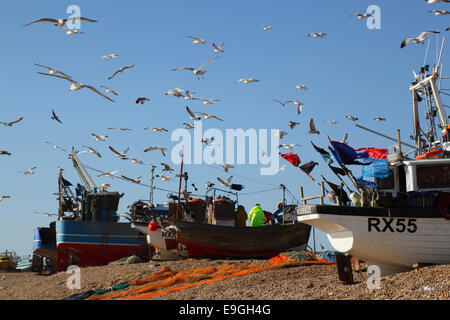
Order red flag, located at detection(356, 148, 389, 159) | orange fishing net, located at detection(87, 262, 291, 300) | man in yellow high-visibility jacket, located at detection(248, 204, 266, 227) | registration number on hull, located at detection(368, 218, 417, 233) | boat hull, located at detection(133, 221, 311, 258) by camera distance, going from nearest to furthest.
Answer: registration number on hull, located at detection(368, 218, 417, 233)
orange fishing net, located at detection(87, 262, 291, 300)
red flag, located at detection(356, 148, 389, 159)
boat hull, located at detection(133, 221, 311, 258)
man in yellow high-visibility jacket, located at detection(248, 204, 266, 227)

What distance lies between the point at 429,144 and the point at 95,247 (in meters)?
18.9

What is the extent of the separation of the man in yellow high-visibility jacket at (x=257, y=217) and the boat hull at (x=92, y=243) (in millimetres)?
7204

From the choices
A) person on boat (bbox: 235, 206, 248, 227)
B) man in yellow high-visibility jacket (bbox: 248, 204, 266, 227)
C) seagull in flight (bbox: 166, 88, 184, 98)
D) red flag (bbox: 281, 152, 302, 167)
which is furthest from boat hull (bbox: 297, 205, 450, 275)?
person on boat (bbox: 235, 206, 248, 227)

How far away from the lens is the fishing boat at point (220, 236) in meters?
28.3

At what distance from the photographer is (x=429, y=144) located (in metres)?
21.6

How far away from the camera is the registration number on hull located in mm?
16656

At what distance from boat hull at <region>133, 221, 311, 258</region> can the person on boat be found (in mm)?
1701

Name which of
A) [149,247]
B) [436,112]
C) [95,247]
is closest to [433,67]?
[436,112]

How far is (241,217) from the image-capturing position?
30.6 metres

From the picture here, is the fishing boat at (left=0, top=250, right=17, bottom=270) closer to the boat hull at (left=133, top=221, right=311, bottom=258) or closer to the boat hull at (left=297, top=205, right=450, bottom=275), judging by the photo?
the boat hull at (left=133, top=221, right=311, bottom=258)

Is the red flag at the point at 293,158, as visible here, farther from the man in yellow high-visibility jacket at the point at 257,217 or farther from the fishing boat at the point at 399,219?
the man in yellow high-visibility jacket at the point at 257,217

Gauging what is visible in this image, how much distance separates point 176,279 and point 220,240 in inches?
383
